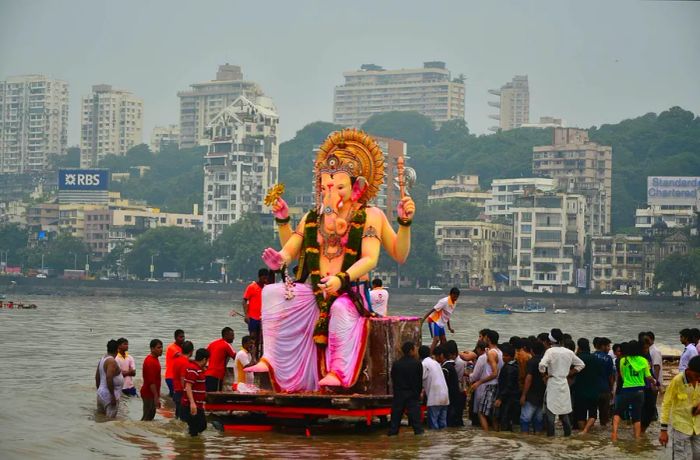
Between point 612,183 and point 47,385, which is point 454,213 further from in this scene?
point 47,385

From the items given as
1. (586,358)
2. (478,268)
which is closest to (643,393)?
(586,358)

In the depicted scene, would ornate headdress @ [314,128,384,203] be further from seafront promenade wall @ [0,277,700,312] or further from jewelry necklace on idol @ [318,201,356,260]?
seafront promenade wall @ [0,277,700,312]

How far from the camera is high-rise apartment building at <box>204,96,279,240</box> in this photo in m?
182

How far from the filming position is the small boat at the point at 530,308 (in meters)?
135

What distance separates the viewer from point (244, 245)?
155250 millimetres

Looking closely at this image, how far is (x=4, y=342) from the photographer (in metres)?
52.0

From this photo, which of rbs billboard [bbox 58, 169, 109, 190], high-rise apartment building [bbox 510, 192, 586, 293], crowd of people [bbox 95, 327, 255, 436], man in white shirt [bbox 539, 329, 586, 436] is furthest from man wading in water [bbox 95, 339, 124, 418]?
rbs billboard [bbox 58, 169, 109, 190]

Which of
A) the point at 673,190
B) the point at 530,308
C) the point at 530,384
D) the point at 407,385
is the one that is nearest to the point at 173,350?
the point at 407,385

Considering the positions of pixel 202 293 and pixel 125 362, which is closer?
pixel 125 362

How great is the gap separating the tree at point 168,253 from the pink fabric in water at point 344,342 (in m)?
141

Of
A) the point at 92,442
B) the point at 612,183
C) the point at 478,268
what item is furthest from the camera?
the point at 612,183

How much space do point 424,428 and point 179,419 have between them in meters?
3.16

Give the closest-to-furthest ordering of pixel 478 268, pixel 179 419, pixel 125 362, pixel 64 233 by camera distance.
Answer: pixel 179 419 < pixel 125 362 < pixel 478 268 < pixel 64 233

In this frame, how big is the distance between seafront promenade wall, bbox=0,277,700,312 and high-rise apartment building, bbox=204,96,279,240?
2738 cm
